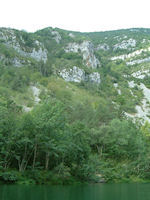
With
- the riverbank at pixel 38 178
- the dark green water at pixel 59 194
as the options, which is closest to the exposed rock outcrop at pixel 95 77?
the riverbank at pixel 38 178

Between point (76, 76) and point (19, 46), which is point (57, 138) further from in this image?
point (19, 46)

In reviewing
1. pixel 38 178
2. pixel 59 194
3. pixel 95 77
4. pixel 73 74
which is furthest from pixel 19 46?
pixel 59 194

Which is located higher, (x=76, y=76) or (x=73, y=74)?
(x=73, y=74)

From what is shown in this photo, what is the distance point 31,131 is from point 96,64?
Result: 149292 millimetres

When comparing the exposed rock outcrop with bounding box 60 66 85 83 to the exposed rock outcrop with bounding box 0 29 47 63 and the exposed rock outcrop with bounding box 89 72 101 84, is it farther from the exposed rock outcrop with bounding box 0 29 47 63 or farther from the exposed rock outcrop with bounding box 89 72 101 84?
the exposed rock outcrop with bounding box 0 29 47 63

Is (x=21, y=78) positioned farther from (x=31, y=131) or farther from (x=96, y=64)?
(x=96, y=64)

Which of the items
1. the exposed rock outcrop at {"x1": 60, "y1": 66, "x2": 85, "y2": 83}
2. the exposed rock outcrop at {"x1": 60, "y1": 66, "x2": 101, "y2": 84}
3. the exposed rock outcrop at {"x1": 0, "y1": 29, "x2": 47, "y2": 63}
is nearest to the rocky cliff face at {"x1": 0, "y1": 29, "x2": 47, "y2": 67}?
the exposed rock outcrop at {"x1": 0, "y1": 29, "x2": 47, "y2": 63}

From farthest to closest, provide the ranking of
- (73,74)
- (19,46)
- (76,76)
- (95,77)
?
1. (95,77)
2. (76,76)
3. (73,74)
4. (19,46)

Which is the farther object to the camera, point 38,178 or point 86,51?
point 86,51

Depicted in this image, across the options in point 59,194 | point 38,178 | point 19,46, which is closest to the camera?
point 59,194

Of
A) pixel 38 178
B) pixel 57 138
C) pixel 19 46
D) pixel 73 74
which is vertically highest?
pixel 19 46

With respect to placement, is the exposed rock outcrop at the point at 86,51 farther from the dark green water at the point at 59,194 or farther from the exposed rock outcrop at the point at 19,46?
the dark green water at the point at 59,194

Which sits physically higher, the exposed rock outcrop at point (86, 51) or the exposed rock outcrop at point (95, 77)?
the exposed rock outcrop at point (86, 51)

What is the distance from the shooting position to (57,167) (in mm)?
42062
